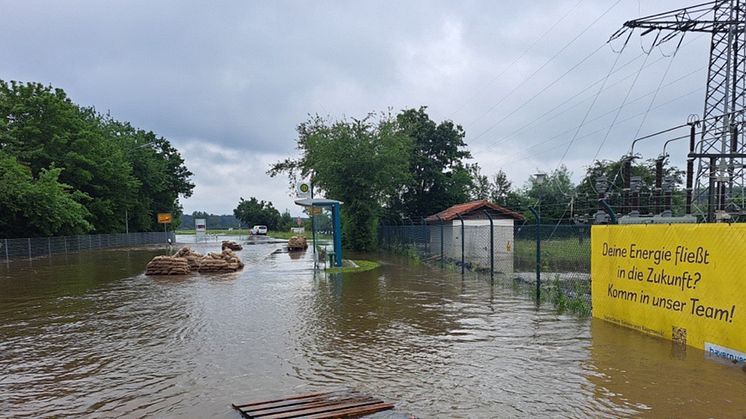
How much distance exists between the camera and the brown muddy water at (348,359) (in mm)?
5387

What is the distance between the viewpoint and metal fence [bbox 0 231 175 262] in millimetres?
29203

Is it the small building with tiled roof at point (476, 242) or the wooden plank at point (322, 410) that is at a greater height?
the small building with tiled roof at point (476, 242)

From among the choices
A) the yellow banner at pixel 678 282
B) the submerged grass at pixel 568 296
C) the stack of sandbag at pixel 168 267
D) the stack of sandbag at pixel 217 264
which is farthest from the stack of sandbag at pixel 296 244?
the yellow banner at pixel 678 282

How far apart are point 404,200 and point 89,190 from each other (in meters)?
25.2

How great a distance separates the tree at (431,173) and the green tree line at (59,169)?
73.1 ft

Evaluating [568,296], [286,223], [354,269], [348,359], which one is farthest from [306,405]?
[286,223]

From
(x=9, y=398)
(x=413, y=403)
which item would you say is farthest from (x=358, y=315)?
(x=9, y=398)

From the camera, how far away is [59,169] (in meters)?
30.7

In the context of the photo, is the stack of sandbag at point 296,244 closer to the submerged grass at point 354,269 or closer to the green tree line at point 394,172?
the green tree line at point 394,172

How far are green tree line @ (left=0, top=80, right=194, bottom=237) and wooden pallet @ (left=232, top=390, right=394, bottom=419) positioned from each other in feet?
93.2

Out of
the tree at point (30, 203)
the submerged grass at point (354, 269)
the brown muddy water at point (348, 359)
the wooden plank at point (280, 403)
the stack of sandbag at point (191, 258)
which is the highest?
the tree at point (30, 203)

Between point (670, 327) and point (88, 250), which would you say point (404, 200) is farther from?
point (670, 327)

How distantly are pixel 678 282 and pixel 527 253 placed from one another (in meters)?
7.76

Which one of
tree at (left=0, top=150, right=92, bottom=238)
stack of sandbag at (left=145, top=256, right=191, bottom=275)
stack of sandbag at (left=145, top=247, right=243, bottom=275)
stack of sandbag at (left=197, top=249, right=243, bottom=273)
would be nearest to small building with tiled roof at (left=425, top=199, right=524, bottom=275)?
stack of sandbag at (left=197, top=249, right=243, bottom=273)
